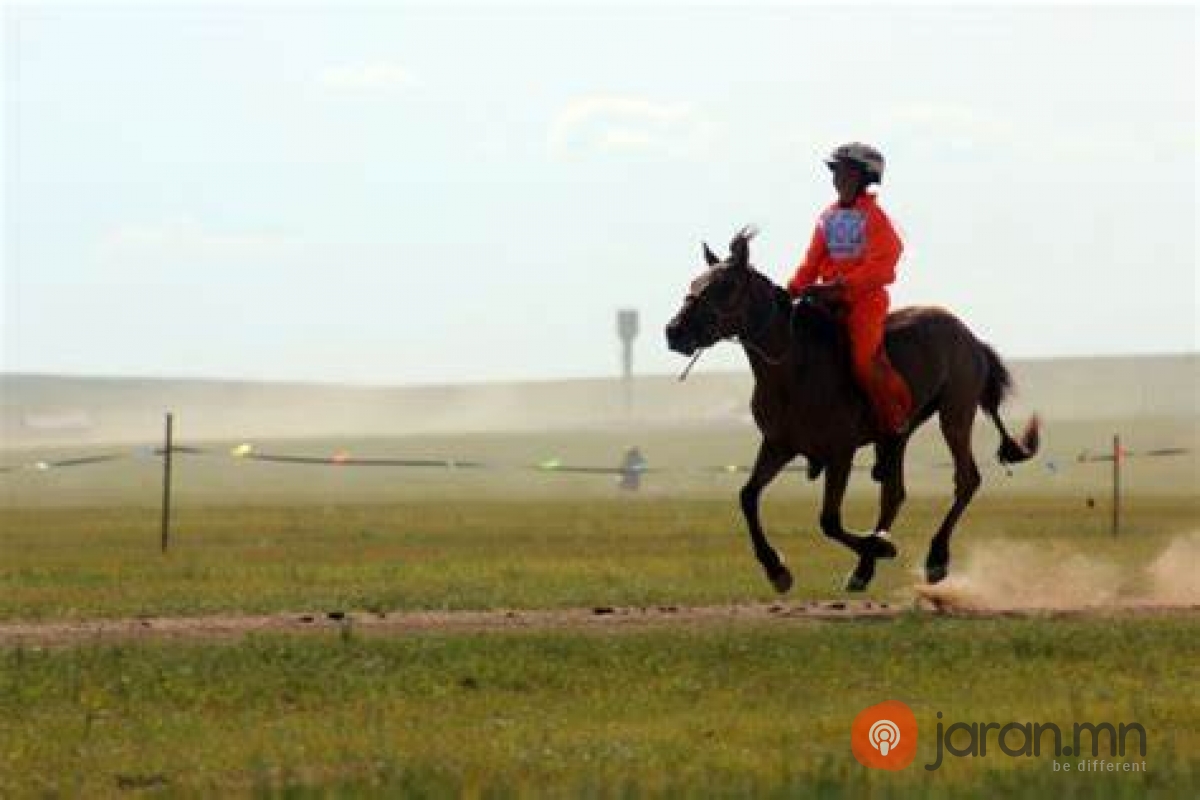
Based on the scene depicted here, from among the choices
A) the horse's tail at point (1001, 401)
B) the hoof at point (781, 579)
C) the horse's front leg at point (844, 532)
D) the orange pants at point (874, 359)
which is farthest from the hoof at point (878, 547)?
the horse's tail at point (1001, 401)

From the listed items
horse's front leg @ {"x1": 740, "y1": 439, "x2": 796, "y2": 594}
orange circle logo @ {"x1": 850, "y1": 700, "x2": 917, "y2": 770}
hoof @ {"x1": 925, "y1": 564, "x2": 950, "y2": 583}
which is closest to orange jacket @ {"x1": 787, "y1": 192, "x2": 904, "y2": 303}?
horse's front leg @ {"x1": 740, "y1": 439, "x2": 796, "y2": 594}

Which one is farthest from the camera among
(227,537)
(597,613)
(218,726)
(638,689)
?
(227,537)

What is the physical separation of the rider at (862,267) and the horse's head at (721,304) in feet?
1.99

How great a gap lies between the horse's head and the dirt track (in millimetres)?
1926

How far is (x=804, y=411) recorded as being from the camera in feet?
57.7

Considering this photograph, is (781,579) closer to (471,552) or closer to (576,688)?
(576,688)

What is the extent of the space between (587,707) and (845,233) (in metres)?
6.13

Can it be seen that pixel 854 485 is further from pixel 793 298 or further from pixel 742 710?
pixel 742 710

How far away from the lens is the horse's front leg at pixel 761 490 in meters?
17.8

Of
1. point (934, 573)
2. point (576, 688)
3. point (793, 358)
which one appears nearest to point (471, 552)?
point (934, 573)

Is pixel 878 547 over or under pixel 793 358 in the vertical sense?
under

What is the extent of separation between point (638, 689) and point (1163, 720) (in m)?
2.77

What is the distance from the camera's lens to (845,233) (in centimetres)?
1780

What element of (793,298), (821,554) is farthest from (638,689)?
(821,554)
